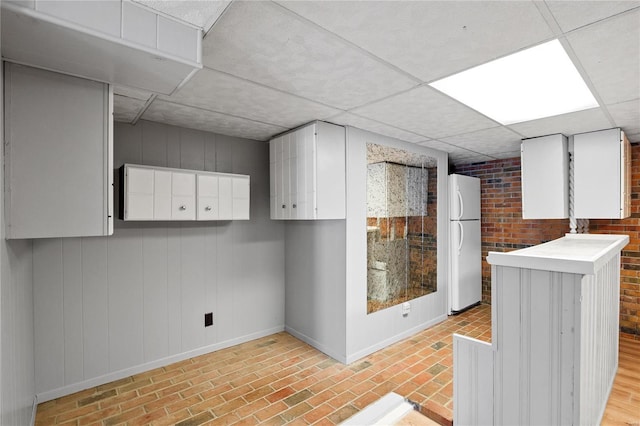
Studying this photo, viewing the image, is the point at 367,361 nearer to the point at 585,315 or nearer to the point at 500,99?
the point at 585,315

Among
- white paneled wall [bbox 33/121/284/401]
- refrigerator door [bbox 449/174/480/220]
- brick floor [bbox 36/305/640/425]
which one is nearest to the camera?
brick floor [bbox 36/305/640/425]

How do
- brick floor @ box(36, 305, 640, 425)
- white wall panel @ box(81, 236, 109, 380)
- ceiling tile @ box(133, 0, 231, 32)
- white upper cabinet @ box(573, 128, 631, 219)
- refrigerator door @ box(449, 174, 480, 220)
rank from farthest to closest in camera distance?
1. refrigerator door @ box(449, 174, 480, 220)
2. white upper cabinet @ box(573, 128, 631, 219)
3. white wall panel @ box(81, 236, 109, 380)
4. brick floor @ box(36, 305, 640, 425)
5. ceiling tile @ box(133, 0, 231, 32)

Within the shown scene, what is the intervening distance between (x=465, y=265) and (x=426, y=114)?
2676 mm

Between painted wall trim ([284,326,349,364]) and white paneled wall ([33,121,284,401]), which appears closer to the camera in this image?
white paneled wall ([33,121,284,401])

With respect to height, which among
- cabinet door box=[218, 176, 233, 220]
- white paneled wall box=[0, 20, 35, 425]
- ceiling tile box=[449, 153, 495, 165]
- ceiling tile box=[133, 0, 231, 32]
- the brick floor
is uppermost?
ceiling tile box=[133, 0, 231, 32]

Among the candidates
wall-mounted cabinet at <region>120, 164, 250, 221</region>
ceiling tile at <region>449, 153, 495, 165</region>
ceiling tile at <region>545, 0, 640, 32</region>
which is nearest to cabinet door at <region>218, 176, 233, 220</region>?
wall-mounted cabinet at <region>120, 164, 250, 221</region>

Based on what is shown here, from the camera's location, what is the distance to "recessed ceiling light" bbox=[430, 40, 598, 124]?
186cm

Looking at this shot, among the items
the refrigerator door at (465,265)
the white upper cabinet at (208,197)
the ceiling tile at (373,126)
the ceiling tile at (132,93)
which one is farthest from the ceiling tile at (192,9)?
the refrigerator door at (465,265)

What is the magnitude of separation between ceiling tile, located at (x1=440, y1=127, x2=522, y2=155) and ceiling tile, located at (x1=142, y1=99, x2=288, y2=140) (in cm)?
197

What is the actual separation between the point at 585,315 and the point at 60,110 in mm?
2572

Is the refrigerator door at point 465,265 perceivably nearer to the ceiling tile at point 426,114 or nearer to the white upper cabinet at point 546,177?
the white upper cabinet at point 546,177

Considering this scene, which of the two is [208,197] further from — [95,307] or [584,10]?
[584,10]

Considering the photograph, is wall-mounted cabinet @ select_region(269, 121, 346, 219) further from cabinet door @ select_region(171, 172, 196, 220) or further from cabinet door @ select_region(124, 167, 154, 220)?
cabinet door @ select_region(124, 167, 154, 220)

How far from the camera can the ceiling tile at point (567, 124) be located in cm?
275
